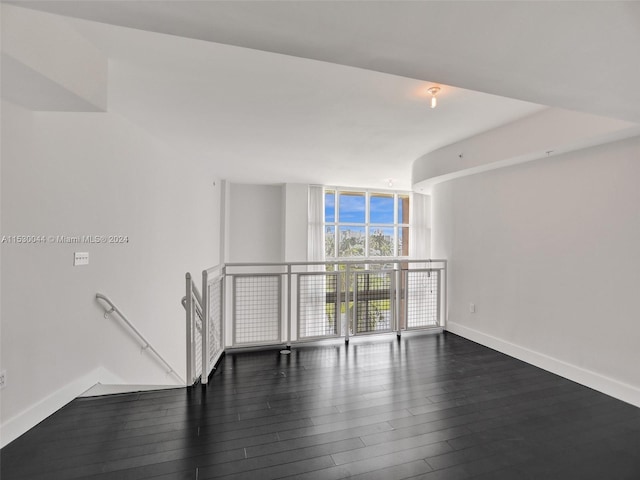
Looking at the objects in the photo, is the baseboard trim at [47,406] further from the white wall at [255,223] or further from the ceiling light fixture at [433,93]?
the white wall at [255,223]

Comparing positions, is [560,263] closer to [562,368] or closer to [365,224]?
[562,368]

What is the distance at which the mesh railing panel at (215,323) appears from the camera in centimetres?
315

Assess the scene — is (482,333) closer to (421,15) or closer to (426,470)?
(426,470)

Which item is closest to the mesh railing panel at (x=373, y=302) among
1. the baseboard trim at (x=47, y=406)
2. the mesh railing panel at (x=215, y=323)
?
the mesh railing panel at (x=215, y=323)

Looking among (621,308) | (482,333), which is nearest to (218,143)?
(482,333)

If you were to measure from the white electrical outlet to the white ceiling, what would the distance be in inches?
52.9

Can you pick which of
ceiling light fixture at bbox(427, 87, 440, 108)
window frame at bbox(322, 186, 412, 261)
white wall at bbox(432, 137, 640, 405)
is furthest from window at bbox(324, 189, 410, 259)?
ceiling light fixture at bbox(427, 87, 440, 108)

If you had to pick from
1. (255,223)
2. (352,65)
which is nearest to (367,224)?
(255,223)

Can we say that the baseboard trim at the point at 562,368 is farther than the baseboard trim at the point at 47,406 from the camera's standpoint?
Yes

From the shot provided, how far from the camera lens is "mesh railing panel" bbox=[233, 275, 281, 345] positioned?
3895mm

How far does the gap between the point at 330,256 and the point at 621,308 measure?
557 cm

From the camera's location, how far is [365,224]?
8.15 meters

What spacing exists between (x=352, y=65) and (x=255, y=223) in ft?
20.0

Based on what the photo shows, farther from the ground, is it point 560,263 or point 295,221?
point 295,221
